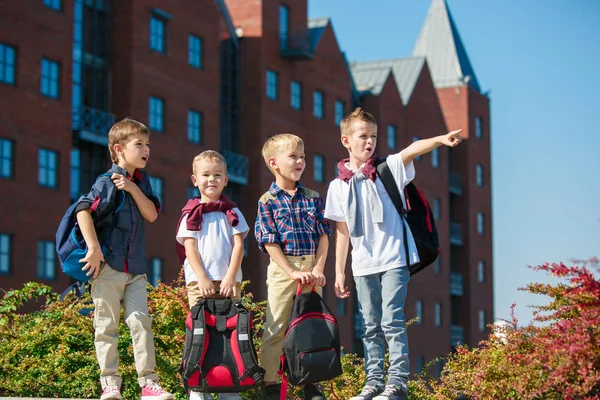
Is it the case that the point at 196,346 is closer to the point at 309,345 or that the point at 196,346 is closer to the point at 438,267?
the point at 309,345

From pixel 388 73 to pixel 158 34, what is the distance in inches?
691

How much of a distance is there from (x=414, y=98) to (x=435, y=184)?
467cm

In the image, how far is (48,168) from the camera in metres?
30.3

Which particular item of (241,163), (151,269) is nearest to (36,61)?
(151,269)

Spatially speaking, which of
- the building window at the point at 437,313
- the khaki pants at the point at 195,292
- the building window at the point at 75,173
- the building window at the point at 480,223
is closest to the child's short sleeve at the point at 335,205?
the khaki pants at the point at 195,292

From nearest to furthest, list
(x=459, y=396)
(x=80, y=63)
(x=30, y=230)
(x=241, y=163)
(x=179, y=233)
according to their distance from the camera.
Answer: (x=179, y=233) < (x=459, y=396) < (x=30, y=230) < (x=80, y=63) < (x=241, y=163)

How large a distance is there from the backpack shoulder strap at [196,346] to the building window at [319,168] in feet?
119

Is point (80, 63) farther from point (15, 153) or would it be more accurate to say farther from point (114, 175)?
point (114, 175)

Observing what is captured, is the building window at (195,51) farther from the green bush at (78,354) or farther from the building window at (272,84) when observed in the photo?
the green bush at (78,354)

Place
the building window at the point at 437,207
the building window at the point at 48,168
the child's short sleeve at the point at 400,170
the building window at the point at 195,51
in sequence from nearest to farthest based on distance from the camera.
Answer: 1. the child's short sleeve at the point at 400,170
2. the building window at the point at 48,168
3. the building window at the point at 195,51
4. the building window at the point at 437,207

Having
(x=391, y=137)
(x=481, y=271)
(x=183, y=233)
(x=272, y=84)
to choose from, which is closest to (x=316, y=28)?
(x=272, y=84)

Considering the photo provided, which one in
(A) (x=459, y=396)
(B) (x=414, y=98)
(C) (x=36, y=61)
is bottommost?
(A) (x=459, y=396)

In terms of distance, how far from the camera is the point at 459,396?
352 inches

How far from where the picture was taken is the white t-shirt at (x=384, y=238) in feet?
26.4
